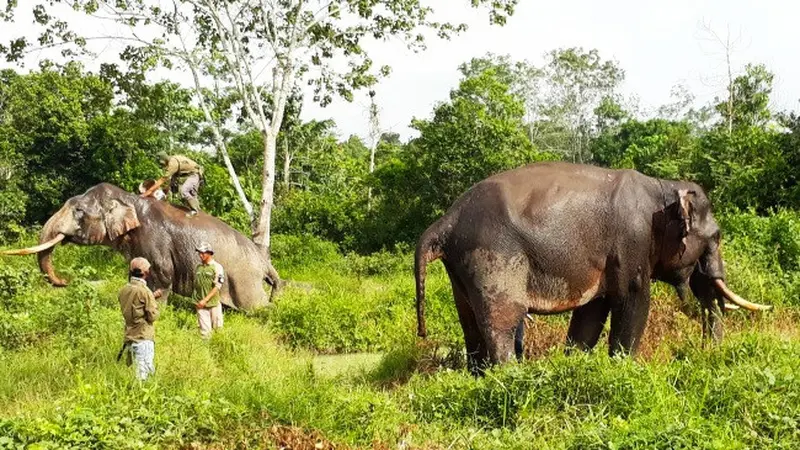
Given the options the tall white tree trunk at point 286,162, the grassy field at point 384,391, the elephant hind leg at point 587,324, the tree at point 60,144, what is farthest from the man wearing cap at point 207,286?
the tall white tree trunk at point 286,162

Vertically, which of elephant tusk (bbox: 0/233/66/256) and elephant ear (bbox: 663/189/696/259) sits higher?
elephant ear (bbox: 663/189/696/259)

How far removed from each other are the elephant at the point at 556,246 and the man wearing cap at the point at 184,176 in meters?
5.65

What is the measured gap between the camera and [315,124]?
82.5 feet

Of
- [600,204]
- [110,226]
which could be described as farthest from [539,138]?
[600,204]

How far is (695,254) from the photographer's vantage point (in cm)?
670

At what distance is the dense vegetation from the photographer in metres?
4.84

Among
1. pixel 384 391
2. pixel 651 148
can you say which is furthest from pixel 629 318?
pixel 651 148

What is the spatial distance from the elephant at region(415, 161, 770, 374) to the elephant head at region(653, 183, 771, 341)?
0.5 inches

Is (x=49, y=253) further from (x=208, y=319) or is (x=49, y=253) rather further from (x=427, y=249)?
(x=427, y=249)

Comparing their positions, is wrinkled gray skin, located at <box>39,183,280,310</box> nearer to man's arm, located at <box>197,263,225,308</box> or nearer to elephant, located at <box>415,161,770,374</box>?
man's arm, located at <box>197,263,225,308</box>

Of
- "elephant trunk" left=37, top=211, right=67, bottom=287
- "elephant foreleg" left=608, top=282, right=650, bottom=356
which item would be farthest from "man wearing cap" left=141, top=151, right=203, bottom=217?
"elephant foreleg" left=608, top=282, right=650, bottom=356

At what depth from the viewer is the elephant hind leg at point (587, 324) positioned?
22.6 ft

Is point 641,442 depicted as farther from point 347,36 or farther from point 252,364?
point 347,36

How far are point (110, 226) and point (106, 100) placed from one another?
15.6m
